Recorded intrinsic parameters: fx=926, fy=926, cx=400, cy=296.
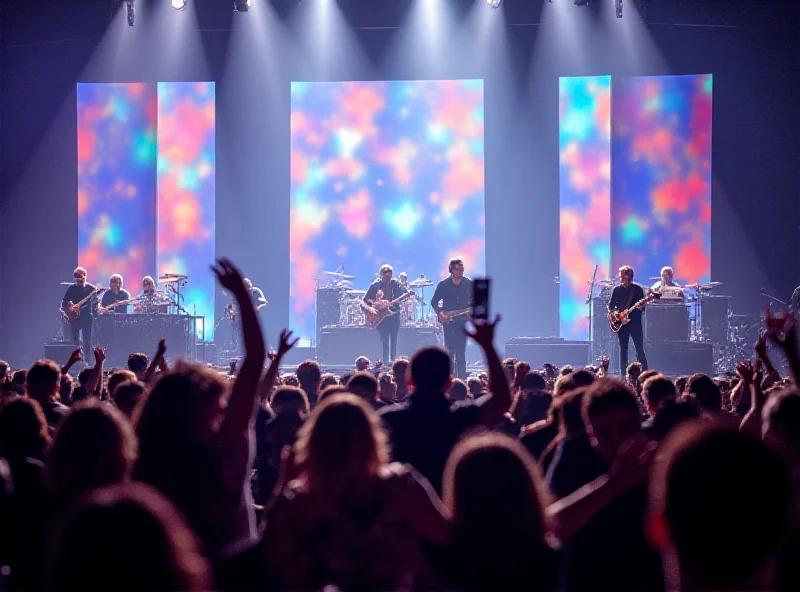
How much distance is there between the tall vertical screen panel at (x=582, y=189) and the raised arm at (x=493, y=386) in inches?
506

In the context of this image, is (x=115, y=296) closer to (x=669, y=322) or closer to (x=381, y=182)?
(x=381, y=182)

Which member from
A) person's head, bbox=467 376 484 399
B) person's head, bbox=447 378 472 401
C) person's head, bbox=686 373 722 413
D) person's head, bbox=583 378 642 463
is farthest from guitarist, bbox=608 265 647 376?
person's head, bbox=583 378 642 463

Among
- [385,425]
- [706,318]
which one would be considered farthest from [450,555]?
[706,318]

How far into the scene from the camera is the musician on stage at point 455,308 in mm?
12062

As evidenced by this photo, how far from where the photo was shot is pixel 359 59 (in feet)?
55.6

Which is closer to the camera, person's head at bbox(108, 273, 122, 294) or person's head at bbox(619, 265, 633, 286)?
person's head at bbox(619, 265, 633, 286)

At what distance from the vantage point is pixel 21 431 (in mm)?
3516

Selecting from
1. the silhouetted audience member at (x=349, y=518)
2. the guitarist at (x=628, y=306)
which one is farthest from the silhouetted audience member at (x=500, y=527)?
the guitarist at (x=628, y=306)

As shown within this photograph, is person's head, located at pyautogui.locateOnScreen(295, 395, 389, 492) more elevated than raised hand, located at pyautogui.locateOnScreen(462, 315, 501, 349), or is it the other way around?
raised hand, located at pyautogui.locateOnScreen(462, 315, 501, 349)

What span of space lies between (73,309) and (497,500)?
41.9ft

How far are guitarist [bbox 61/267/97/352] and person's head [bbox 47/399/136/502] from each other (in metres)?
11.9

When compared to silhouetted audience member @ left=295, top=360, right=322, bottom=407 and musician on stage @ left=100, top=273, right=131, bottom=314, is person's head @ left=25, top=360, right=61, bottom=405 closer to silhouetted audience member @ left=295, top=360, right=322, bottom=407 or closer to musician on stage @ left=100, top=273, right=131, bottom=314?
silhouetted audience member @ left=295, top=360, right=322, bottom=407

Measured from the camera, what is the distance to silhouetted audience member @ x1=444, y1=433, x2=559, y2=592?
205 cm

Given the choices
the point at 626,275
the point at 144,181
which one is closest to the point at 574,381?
Result: the point at 626,275
